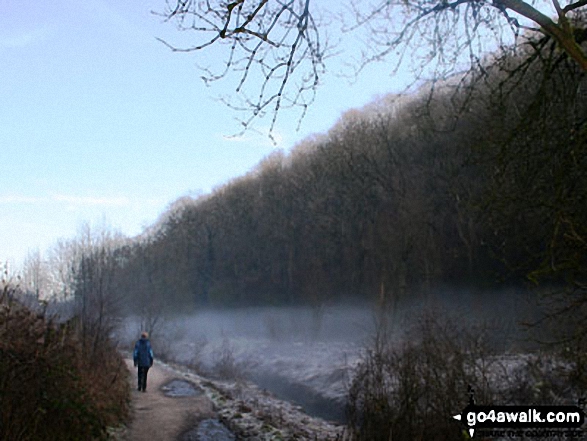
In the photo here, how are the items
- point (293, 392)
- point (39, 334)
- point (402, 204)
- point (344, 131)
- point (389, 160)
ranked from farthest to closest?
point (344, 131)
point (389, 160)
point (402, 204)
point (293, 392)
point (39, 334)

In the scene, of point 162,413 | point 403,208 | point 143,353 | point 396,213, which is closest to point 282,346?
point 396,213

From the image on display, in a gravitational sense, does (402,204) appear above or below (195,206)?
below

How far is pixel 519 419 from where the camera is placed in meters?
7.69

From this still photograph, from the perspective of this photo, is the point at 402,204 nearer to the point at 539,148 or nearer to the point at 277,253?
the point at 277,253

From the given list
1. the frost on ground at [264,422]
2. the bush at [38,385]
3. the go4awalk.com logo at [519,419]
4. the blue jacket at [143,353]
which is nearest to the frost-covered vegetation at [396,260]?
the go4awalk.com logo at [519,419]

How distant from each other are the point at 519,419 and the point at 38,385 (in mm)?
6450

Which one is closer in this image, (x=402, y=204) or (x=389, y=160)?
(x=402, y=204)

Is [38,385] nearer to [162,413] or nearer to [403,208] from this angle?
[162,413]

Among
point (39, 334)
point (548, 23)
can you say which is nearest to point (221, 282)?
point (39, 334)

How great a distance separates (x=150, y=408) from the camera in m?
14.8

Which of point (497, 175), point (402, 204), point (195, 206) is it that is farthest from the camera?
point (195, 206)

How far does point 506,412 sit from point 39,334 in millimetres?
6817

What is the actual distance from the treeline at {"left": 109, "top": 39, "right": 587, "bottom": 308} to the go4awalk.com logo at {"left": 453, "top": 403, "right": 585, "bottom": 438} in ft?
6.59

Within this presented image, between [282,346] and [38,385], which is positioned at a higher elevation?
[38,385]
